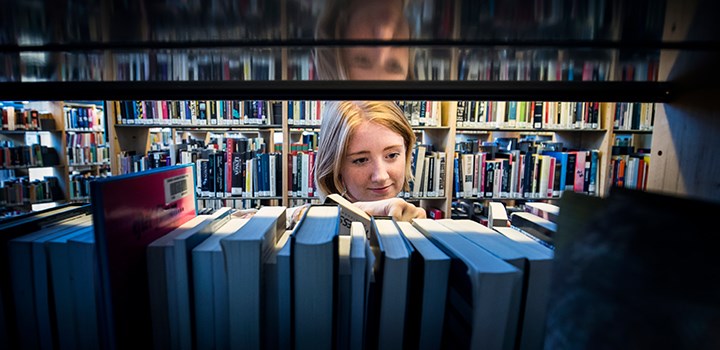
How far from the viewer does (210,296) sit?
1.54 feet

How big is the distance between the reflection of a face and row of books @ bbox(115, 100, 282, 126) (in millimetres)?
2010

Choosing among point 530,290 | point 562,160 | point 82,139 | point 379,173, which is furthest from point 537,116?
point 82,139

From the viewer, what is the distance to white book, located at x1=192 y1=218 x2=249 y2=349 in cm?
46

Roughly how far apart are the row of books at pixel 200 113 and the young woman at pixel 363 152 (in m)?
0.90

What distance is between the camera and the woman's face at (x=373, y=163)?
67.9 inches

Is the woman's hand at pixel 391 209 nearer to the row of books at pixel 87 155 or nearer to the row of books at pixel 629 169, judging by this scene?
the row of books at pixel 629 169

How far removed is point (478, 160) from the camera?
2525 millimetres

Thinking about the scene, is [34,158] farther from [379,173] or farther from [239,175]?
[379,173]

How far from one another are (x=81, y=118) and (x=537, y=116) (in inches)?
248

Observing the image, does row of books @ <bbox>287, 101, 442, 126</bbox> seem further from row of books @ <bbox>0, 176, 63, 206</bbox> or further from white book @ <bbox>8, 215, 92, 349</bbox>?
row of books @ <bbox>0, 176, 63, 206</bbox>

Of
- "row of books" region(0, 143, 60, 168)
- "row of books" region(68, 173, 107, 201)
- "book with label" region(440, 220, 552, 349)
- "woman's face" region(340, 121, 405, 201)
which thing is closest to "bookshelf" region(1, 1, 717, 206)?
"book with label" region(440, 220, 552, 349)

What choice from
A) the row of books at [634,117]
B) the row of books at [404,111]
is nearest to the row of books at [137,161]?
the row of books at [404,111]

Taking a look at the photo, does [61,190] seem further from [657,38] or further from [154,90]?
[657,38]

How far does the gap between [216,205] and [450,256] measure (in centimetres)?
272
